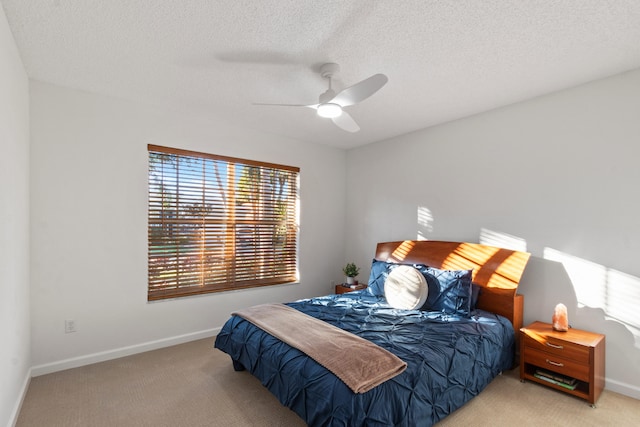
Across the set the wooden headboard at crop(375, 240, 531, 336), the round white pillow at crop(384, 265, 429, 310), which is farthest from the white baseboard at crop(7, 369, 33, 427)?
the wooden headboard at crop(375, 240, 531, 336)

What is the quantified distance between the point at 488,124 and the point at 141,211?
12.5ft

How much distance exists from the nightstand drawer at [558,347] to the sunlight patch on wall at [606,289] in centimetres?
51

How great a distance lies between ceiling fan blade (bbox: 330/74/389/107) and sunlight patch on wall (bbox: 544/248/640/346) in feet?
7.48

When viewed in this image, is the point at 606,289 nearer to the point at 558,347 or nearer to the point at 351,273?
the point at 558,347

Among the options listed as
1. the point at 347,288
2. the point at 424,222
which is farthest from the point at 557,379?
the point at 347,288

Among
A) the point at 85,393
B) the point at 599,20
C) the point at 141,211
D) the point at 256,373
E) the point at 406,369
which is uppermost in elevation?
the point at 599,20

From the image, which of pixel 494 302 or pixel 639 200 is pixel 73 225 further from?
pixel 639 200

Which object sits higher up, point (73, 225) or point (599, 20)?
point (599, 20)

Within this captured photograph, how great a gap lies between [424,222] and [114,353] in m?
3.69

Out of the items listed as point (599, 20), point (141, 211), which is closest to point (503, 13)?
point (599, 20)

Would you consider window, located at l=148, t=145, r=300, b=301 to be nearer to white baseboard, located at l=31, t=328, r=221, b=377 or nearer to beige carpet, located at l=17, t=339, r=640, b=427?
white baseboard, located at l=31, t=328, r=221, b=377

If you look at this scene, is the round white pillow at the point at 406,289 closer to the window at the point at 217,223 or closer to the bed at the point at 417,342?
the bed at the point at 417,342

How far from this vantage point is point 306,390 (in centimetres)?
192

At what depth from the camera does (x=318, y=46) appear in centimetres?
222
